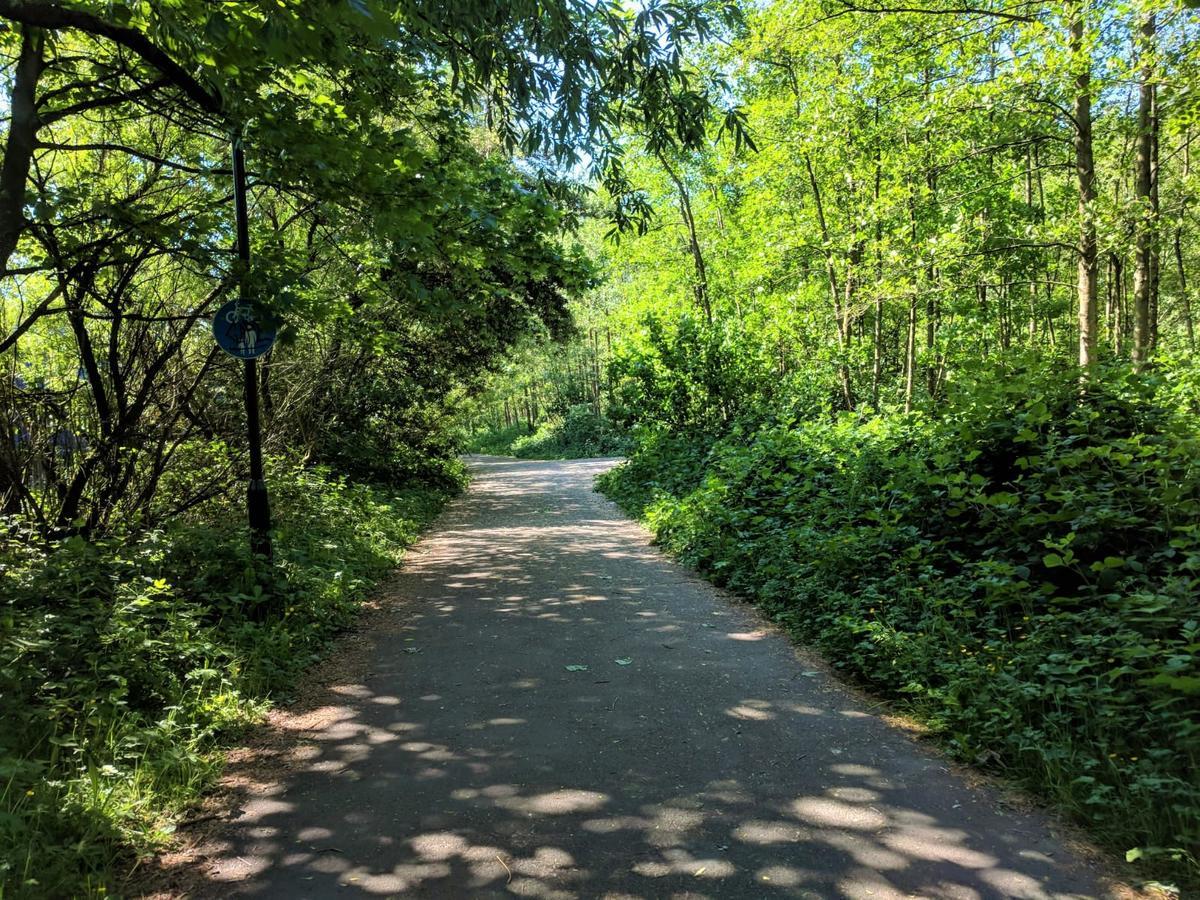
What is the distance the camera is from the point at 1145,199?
9438mm

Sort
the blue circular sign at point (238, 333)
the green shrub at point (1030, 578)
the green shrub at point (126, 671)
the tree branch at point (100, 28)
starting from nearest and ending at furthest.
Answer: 1. the green shrub at point (126, 671)
2. the green shrub at point (1030, 578)
3. the tree branch at point (100, 28)
4. the blue circular sign at point (238, 333)

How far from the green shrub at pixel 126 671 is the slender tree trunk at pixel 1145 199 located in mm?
9899

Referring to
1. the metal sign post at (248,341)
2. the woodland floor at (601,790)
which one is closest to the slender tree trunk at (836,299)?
the woodland floor at (601,790)

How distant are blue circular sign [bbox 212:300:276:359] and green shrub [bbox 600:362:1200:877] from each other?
18.2 feet

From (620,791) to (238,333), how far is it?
5326 mm

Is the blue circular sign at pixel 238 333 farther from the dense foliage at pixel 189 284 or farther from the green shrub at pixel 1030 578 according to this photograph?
the green shrub at pixel 1030 578

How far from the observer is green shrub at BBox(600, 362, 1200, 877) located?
3412mm

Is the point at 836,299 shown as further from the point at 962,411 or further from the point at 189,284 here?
the point at 189,284

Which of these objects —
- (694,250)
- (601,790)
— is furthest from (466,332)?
(601,790)

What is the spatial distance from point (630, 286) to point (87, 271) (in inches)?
887

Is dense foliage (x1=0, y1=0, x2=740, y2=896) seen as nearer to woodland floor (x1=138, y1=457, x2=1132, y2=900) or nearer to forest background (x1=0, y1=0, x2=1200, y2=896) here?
forest background (x1=0, y1=0, x2=1200, y2=896)

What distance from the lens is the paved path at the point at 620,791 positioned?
118 inches

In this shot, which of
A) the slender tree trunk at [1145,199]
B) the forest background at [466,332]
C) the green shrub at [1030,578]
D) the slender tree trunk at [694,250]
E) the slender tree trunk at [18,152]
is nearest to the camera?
the green shrub at [1030,578]

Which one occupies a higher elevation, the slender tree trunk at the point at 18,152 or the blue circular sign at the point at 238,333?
the slender tree trunk at the point at 18,152
